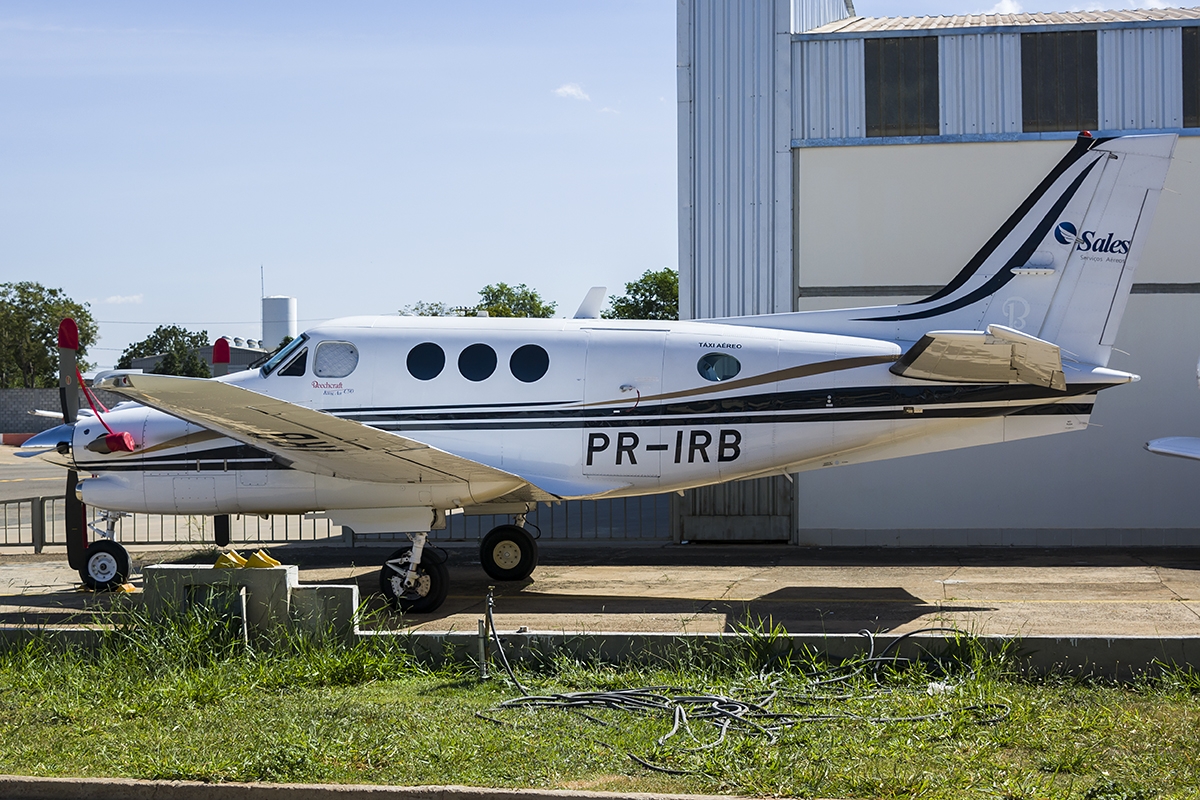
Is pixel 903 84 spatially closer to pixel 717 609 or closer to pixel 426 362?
pixel 426 362

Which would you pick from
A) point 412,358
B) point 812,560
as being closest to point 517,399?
point 412,358

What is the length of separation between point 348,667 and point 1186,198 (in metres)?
16.2

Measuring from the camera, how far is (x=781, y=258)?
1842 centimetres

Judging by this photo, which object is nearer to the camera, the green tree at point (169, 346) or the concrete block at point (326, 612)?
the concrete block at point (326, 612)

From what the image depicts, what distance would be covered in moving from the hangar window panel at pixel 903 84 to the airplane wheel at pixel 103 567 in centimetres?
1382

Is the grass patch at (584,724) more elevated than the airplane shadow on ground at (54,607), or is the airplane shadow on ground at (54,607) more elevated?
the grass patch at (584,724)

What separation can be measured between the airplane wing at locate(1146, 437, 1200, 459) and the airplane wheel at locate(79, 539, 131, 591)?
570 inches

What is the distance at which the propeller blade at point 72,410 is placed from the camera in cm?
1245

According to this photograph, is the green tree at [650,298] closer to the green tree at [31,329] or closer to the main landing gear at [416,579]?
the green tree at [31,329]

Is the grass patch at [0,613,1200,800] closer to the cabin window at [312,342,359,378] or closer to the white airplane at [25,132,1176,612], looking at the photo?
the white airplane at [25,132,1176,612]

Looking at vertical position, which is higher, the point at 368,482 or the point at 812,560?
the point at 368,482

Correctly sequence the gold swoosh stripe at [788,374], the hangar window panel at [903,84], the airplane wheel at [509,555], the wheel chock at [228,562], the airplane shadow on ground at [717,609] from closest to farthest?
the wheel chock at [228,562]
the airplane shadow on ground at [717,609]
the gold swoosh stripe at [788,374]
the airplane wheel at [509,555]
the hangar window panel at [903,84]

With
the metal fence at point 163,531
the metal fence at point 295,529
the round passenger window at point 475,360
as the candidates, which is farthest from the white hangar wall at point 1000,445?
the metal fence at point 163,531

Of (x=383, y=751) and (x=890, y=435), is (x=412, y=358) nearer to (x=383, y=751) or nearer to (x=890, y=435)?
(x=890, y=435)
